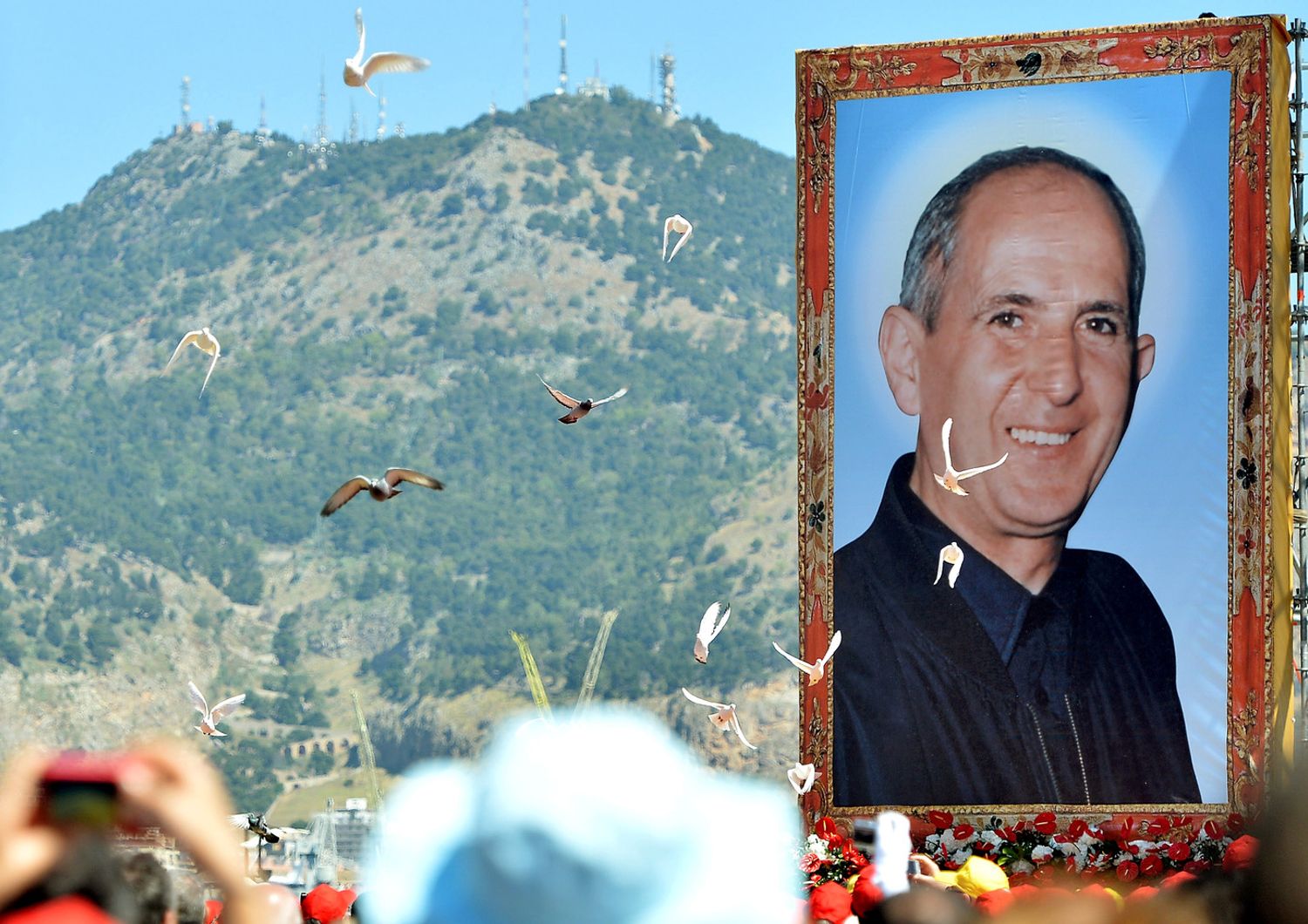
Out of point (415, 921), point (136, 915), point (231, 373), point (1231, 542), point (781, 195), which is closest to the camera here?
point (415, 921)

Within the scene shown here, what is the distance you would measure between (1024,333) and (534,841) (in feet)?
31.1

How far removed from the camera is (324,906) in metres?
6.57

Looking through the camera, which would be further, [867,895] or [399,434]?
[399,434]

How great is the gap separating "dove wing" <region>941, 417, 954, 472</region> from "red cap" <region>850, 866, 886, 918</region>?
6062mm

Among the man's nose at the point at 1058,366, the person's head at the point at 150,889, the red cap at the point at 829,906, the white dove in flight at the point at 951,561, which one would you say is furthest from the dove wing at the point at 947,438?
the person's head at the point at 150,889

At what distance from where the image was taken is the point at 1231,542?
11.0 m

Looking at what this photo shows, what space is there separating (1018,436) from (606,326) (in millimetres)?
75369

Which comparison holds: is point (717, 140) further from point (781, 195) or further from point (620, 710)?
point (620, 710)

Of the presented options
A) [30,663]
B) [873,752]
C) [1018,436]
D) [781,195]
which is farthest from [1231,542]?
[781,195]

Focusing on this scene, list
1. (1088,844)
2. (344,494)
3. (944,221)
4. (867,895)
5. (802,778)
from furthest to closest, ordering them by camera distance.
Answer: (944,221) < (802,778) < (1088,844) < (344,494) < (867,895)

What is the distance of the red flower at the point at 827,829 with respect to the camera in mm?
10797

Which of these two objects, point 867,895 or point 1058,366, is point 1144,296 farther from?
point 867,895

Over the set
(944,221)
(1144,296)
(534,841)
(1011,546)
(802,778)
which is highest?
(944,221)

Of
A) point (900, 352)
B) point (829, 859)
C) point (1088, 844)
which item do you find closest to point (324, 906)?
point (829, 859)
